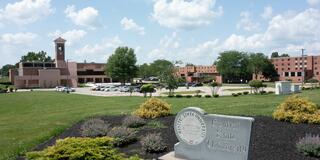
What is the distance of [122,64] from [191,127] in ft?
285

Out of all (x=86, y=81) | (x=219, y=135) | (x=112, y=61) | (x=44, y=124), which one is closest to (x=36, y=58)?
(x=86, y=81)

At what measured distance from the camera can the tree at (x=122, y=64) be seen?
314 feet

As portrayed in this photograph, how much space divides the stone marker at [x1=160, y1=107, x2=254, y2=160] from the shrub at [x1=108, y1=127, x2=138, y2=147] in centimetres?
195

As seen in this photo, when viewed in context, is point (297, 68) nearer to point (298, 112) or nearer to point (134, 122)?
point (298, 112)

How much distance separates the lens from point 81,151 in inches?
252

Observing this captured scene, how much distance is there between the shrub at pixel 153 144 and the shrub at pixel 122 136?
2.89ft

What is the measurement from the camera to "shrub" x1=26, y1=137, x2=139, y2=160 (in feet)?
20.9

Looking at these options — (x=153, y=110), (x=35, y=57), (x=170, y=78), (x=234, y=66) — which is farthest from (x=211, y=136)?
(x=35, y=57)

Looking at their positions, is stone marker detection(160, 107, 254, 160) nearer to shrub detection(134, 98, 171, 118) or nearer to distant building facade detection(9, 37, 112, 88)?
shrub detection(134, 98, 171, 118)

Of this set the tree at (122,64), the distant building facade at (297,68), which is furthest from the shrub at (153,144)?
the distant building facade at (297,68)

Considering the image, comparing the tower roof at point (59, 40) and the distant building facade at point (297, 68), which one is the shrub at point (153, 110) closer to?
the tower roof at point (59, 40)

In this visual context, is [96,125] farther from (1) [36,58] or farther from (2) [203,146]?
(1) [36,58]

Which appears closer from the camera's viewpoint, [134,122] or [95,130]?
[95,130]

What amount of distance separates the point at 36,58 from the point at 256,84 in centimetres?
15007
